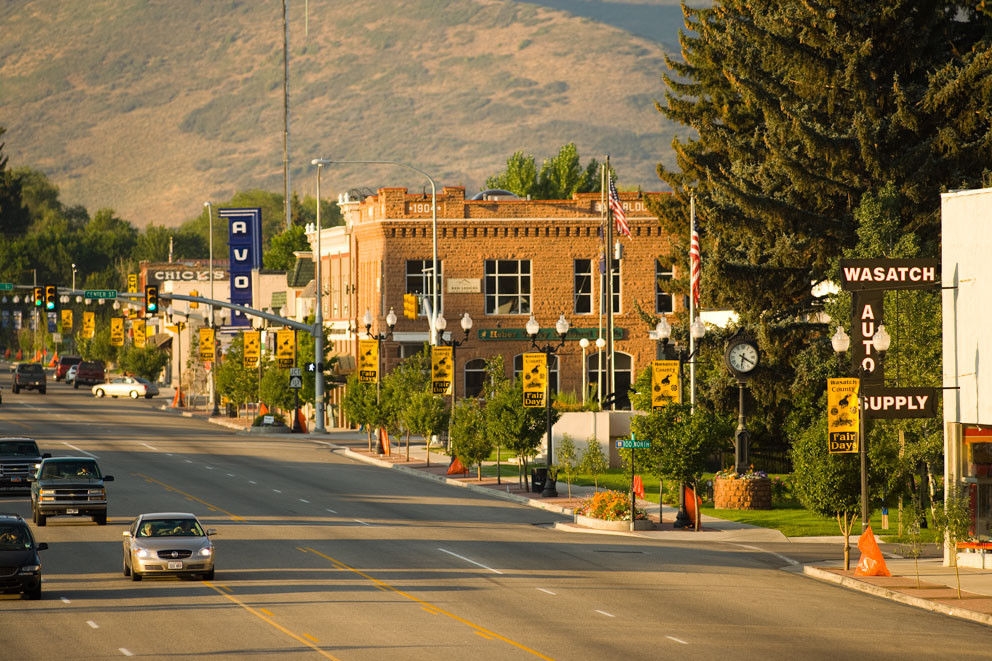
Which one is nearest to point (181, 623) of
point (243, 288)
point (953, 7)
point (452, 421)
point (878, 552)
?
point (878, 552)

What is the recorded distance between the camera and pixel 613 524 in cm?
4550

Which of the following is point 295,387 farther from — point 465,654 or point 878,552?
point 465,654

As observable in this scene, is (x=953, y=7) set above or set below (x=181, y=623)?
above

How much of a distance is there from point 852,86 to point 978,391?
2282 centimetres

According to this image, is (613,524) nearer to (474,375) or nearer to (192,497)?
(192,497)

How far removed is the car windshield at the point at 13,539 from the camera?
3084 cm

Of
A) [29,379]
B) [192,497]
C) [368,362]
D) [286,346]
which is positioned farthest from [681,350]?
[29,379]

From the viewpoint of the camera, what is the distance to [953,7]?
197 ft

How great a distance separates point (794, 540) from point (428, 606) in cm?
1607

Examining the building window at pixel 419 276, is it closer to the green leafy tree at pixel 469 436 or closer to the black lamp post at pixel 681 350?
the green leafy tree at pixel 469 436

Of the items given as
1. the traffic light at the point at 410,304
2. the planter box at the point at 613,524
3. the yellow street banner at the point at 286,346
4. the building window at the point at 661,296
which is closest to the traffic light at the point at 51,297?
the yellow street banner at the point at 286,346

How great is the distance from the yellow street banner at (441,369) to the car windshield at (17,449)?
17724mm

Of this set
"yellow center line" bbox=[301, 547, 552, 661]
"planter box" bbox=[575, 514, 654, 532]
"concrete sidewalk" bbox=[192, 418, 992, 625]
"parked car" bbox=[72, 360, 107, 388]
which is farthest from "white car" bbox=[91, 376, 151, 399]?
"yellow center line" bbox=[301, 547, 552, 661]

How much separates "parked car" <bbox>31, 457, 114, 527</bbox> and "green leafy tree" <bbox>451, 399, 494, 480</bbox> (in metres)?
17.6
